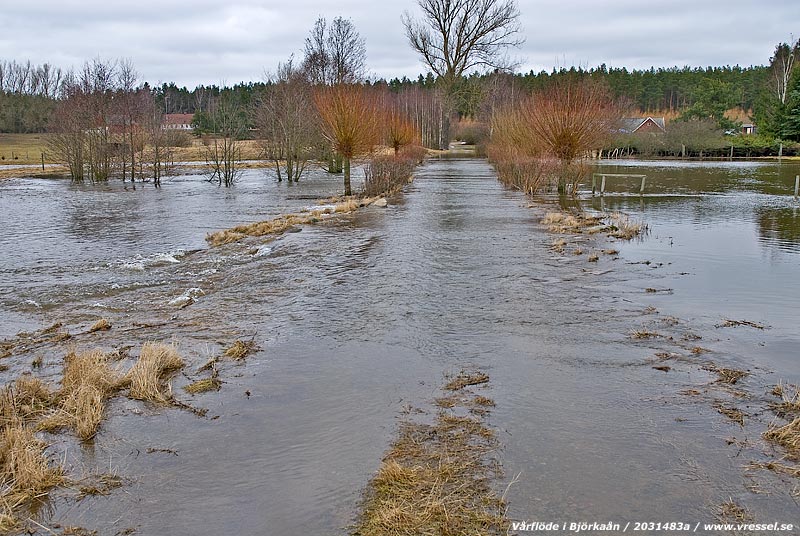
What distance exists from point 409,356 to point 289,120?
29.2m

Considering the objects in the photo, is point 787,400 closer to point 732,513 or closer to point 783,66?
point 732,513

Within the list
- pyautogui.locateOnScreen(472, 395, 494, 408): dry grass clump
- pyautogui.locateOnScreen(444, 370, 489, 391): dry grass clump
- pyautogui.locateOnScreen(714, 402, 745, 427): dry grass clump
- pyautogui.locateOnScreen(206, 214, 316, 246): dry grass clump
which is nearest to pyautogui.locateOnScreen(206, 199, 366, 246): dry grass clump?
pyautogui.locateOnScreen(206, 214, 316, 246): dry grass clump

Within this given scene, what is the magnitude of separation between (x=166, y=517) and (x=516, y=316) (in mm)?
5652

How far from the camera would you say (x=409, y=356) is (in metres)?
7.26

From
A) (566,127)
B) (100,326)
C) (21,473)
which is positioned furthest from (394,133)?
(21,473)

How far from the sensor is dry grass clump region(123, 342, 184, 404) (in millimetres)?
6066

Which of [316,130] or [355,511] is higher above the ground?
[316,130]

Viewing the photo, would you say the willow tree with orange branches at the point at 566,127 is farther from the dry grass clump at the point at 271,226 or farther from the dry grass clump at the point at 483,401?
the dry grass clump at the point at 483,401

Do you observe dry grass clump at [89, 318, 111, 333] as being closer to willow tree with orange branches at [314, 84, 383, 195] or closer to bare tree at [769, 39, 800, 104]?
willow tree with orange branches at [314, 84, 383, 195]

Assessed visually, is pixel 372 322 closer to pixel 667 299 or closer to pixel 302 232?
pixel 667 299

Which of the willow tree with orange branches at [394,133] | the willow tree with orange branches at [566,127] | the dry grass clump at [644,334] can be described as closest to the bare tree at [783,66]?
the willow tree with orange branches at [394,133]

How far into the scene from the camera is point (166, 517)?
417 cm

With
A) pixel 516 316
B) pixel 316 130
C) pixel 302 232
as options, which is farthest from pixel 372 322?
pixel 316 130

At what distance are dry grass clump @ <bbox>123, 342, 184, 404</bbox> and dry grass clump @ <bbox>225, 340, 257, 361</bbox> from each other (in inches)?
21.8
